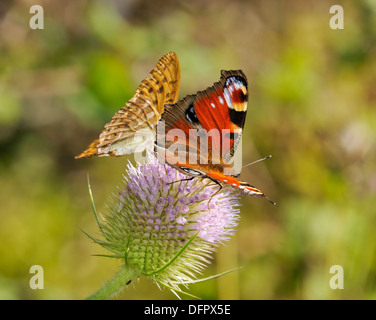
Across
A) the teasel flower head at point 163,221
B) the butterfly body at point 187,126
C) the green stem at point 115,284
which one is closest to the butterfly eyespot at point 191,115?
the butterfly body at point 187,126

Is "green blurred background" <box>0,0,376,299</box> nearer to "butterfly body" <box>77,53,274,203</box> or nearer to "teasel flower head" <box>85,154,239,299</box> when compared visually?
"butterfly body" <box>77,53,274,203</box>

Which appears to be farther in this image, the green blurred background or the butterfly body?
the green blurred background

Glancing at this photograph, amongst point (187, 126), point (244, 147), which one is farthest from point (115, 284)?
point (244, 147)

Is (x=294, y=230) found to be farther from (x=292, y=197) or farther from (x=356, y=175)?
(x=356, y=175)

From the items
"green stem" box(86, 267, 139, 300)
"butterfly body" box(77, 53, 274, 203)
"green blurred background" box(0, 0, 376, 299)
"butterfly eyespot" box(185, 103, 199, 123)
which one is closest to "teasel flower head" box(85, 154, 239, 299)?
"green stem" box(86, 267, 139, 300)

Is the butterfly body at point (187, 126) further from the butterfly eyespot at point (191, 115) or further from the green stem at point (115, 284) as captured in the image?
the green stem at point (115, 284)

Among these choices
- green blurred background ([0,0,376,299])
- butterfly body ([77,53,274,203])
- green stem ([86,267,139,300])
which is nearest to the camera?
green stem ([86,267,139,300])

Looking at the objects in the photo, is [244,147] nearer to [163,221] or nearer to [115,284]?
[163,221]

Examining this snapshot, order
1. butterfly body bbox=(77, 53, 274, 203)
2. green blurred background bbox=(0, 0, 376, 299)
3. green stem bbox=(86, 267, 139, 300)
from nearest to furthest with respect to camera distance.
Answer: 1. green stem bbox=(86, 267, 139, 300)
2. butterfly body bbox=(77, 53, 274, 203)
3. green blurred background bbox=(0, 0, 376, 299)
